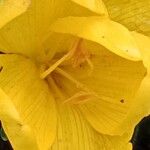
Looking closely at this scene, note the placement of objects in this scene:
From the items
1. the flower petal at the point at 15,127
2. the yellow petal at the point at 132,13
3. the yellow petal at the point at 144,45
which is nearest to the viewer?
the flower petal at the point at 15,127

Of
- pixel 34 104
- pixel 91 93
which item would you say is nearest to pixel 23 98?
pixel 34 104

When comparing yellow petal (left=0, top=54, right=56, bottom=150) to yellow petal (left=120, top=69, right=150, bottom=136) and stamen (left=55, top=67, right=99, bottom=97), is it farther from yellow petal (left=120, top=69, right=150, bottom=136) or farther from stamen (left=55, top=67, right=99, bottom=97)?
yellow petal (left=120, top=69, right=150, bottom=136)

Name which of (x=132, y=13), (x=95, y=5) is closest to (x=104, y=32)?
(x=95, y=5)

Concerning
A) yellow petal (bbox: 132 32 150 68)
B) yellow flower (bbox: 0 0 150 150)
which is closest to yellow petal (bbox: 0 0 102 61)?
yellow flower (bbox: 0 0 150 150)

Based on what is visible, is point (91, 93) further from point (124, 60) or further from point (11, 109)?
point (11, 109)

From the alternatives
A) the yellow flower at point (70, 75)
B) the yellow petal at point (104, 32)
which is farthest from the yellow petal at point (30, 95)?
the yellow petal at point (104, 32)

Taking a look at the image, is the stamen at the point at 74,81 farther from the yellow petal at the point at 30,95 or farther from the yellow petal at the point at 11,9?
the yellow petal at the point at 11,9
